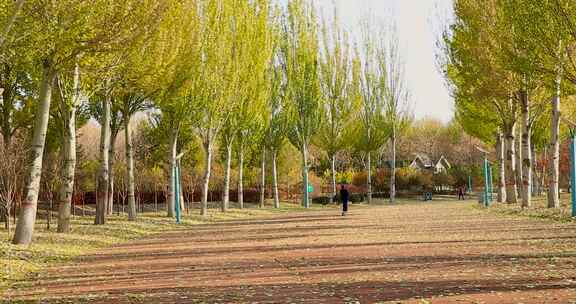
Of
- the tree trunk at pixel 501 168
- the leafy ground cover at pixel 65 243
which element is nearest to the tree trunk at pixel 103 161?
the leafy ground cover at pixel 65 243

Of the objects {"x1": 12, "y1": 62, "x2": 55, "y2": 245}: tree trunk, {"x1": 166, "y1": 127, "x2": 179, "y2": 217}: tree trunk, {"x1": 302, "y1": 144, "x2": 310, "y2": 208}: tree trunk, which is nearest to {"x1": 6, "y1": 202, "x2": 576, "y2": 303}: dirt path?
{"x1": 12, "y1": 62, "x2": 55, "y2": 245}: tree trunk

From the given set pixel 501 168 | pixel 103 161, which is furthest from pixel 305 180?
pixel 103 161

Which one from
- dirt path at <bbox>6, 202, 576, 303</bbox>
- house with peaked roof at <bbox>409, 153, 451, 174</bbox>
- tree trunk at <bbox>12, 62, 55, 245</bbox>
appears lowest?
dirt path at <bbox>6, 202, 576, 303</bbox>

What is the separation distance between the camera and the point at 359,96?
5772 centimetres

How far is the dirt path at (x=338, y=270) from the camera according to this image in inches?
392

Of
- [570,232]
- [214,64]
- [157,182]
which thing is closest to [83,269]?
[570,232]

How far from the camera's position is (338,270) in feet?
42.6

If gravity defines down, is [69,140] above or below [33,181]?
above

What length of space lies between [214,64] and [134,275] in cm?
2337

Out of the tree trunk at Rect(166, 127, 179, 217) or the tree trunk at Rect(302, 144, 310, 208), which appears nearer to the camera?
the tree trunk at Rect(166, 127, 179, 217)

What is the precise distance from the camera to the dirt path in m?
9.97

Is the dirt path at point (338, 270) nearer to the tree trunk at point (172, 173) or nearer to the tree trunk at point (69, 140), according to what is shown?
the tree trunk at point (69, 140)

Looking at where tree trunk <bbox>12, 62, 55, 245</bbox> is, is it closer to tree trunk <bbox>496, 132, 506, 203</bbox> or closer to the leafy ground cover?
the leafy ground cover

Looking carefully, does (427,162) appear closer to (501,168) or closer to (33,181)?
(501,168)
